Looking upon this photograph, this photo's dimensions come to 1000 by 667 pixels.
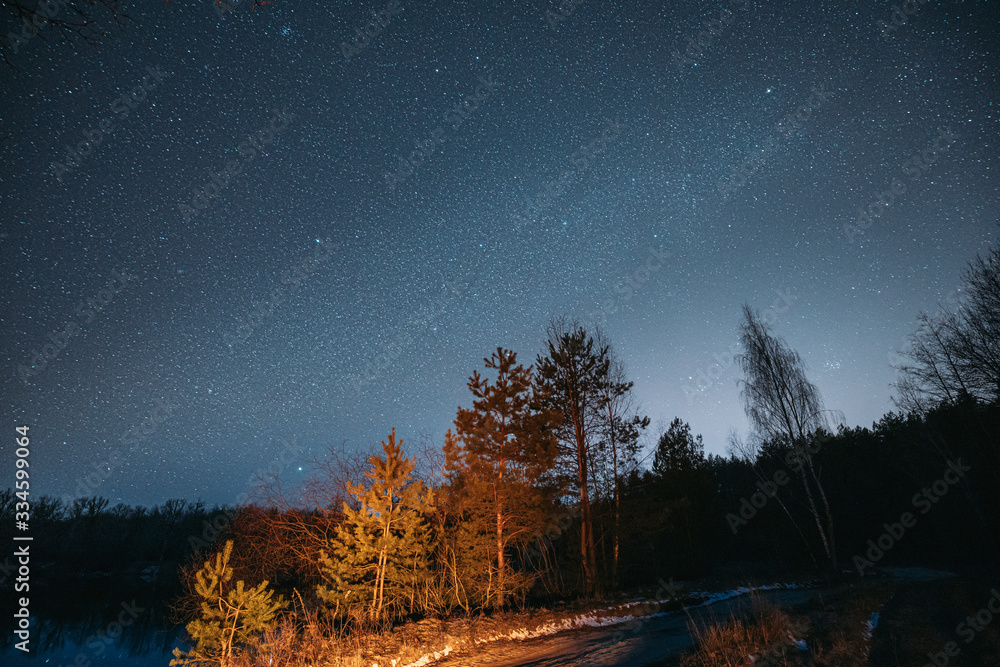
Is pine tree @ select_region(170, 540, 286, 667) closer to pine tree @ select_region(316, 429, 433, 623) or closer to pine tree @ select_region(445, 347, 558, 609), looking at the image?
pine tree @ select_region(316, 429, 433, 623)

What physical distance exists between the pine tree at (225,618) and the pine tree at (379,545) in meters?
3.19

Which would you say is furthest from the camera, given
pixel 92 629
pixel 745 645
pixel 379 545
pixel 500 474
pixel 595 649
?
pixel 92 629

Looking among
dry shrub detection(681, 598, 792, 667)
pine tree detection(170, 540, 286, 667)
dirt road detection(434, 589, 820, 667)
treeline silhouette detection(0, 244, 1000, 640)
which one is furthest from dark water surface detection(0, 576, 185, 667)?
dry shrub detection(681, 598, 792, 667)

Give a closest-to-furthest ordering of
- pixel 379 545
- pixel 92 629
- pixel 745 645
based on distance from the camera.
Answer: pixel 745 645
pixel 379 545
pixel 92 629

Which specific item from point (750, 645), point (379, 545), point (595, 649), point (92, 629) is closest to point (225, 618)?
point (379, 545)

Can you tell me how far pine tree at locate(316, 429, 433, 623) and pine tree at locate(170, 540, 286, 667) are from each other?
3188mm

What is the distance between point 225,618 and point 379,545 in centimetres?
401

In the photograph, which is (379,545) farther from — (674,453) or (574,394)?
(674,453)

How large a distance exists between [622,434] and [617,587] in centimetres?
651

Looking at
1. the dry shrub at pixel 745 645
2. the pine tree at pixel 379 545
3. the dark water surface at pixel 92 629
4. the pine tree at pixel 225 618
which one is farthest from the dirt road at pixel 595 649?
the dark water surface at pixel 92 629

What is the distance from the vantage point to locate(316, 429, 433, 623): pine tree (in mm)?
11430

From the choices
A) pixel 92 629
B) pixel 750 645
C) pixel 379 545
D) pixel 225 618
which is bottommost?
pixel 92 629

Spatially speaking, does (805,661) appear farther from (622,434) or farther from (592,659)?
(622,434)

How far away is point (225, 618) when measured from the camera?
786 cm
